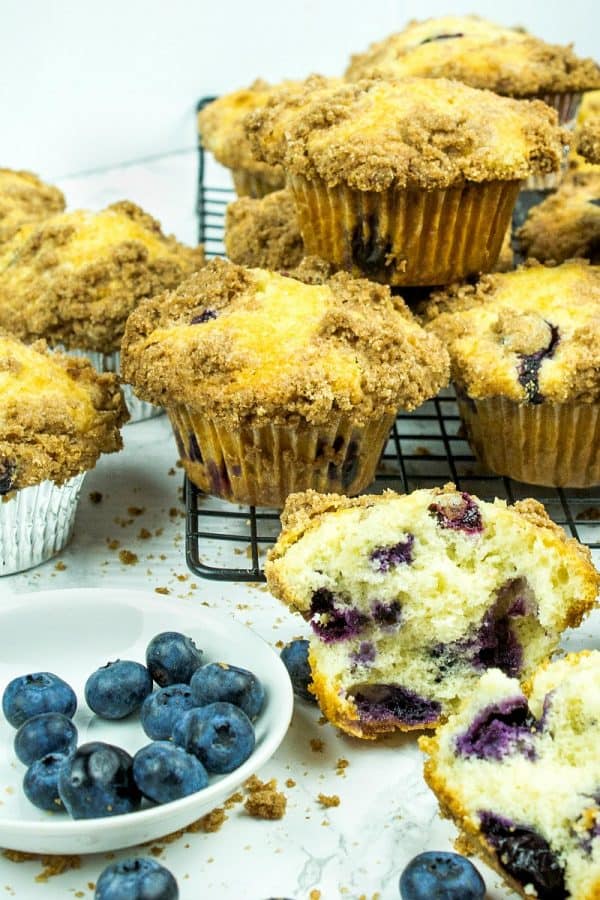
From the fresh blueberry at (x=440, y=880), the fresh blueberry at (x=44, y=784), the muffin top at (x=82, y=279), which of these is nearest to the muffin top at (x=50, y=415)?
the muffin top at (x=82, y=279)

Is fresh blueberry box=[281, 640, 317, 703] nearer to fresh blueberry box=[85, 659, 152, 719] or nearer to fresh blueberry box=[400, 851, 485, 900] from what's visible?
fresh blueberry box=[85, 659, 152, 719]

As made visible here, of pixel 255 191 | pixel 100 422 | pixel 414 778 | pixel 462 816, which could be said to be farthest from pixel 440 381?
pixel 255 191

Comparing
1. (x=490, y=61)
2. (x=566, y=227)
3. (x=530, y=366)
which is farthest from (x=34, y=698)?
(x=490, y=61)

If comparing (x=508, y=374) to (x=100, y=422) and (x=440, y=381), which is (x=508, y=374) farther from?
(x=100, y=422)

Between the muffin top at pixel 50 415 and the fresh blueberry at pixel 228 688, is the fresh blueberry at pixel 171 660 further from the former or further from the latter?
the muffin top at pixel 50 415

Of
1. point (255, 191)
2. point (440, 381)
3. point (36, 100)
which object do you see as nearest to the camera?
point (440, 381)

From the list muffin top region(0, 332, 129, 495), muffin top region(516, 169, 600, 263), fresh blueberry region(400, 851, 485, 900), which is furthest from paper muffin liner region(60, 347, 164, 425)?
fresh blueberry region(400, 851, 485, 900)

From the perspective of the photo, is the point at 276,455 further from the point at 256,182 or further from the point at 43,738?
the point at 256,182

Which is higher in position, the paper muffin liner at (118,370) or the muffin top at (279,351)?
the muffin top at (279,351)
